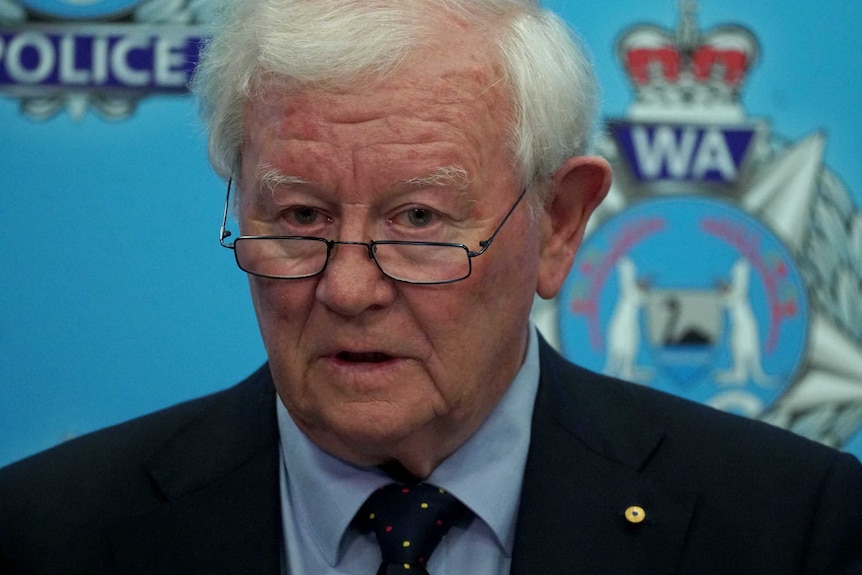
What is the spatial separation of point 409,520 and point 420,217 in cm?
47

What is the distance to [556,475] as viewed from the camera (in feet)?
6.50

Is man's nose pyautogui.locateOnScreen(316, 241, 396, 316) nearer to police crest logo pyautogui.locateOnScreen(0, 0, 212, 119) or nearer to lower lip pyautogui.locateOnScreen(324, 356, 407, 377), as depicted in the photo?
lower lip pyautogui.locateOnScreen(324, 356, 407, 377)

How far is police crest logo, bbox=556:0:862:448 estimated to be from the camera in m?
2.61

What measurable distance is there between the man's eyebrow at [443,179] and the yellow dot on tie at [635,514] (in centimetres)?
59

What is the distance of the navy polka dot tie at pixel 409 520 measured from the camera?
185cm

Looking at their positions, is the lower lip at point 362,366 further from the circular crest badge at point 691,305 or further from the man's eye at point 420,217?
the circular crest badge at point 691,305

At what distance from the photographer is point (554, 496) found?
1954 millimetres

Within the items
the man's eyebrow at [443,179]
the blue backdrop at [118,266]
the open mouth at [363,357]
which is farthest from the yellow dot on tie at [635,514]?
the blue backdrop at [118,266]

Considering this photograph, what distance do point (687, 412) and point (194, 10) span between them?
133 cm

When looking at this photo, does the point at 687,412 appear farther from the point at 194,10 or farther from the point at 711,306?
the point at 194,10

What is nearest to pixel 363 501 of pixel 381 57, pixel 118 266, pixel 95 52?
pixel 381 57

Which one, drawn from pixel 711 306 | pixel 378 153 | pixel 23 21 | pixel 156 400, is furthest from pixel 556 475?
pixel 23 21

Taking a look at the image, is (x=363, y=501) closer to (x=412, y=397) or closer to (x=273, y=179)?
(x=412, y=397)

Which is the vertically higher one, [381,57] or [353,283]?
[381,57]
